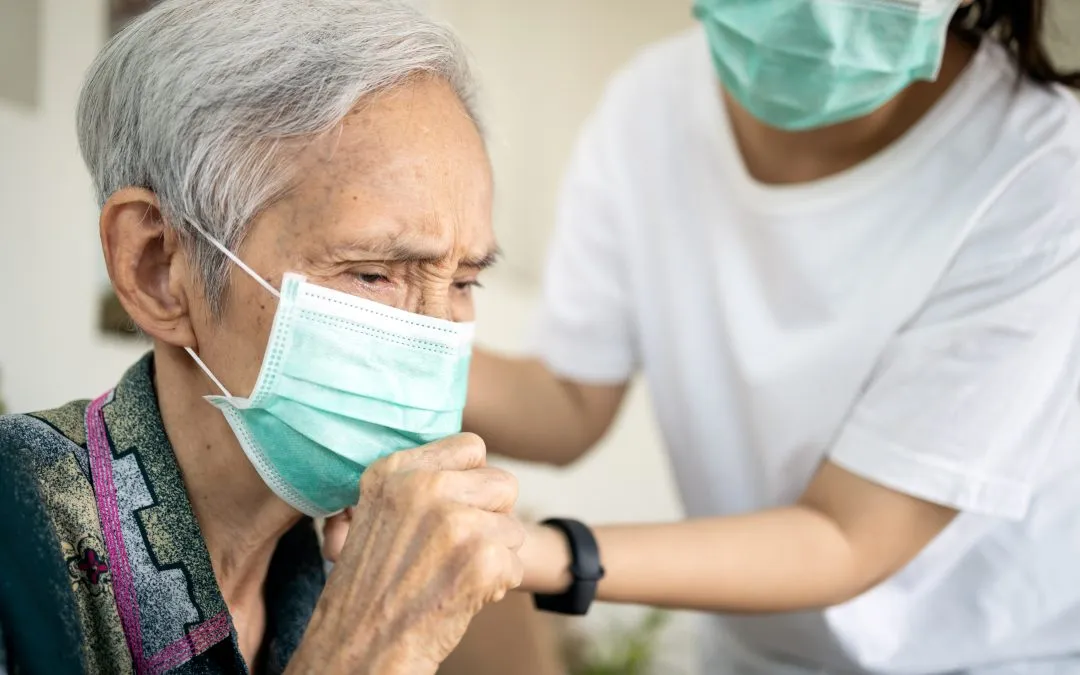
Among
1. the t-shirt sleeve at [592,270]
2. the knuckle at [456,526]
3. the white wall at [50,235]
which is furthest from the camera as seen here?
the t-shirt sleeve at [592,270]

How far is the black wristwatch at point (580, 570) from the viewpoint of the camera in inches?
50.4

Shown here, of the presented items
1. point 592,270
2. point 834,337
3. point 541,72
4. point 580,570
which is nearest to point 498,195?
point 541,72

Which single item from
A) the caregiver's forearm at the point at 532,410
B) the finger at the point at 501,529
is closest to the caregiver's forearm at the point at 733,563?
the finger at the point at 501,529

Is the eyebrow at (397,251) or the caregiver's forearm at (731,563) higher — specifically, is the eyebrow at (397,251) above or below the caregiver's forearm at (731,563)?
above

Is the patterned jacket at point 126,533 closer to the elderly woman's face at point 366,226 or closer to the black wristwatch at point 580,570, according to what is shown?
the elderly woman's face at point 366,226

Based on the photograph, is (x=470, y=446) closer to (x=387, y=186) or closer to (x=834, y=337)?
(x=387, y=186)

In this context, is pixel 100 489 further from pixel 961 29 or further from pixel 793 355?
pixel 961 29

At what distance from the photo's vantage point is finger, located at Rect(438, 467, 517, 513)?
3.16 ft

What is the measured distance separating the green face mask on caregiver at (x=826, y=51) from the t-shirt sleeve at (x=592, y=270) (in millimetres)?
411

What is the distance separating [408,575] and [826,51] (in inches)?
35.2

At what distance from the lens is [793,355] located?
158 cm

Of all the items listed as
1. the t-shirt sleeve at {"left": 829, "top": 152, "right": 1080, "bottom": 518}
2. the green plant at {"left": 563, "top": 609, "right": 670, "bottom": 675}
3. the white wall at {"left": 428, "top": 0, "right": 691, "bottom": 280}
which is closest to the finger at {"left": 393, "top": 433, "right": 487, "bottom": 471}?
the t-shirt sleeve at {"left": 829, "top": 152, "right": 1080, "bottom": 518}

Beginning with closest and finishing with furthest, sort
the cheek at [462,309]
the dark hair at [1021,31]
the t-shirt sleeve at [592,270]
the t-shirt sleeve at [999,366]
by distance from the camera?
1. the cheek at [462,309]
2. the t-shirt sleeve at [999,366]
3. the dark hair at [1021,31]
4. the t-shirt sleeve at [592,270]

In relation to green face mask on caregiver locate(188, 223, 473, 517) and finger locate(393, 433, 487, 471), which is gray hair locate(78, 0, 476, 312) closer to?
green face mask on caregiver locate(188, 223, 473, 517)
